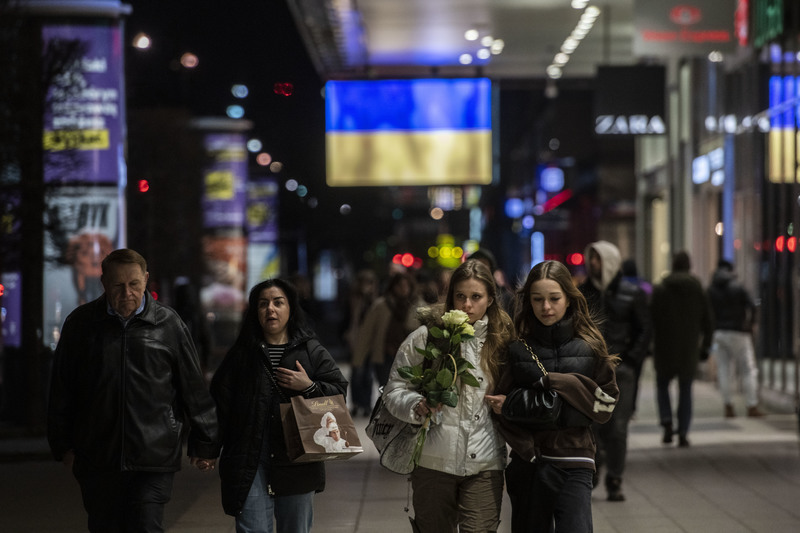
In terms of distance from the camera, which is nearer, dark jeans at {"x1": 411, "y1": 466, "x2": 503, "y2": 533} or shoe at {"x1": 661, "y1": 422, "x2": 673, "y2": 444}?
dark jeans at {"x1": 411, "y1": 466, "x2": 503, "y2": 533}

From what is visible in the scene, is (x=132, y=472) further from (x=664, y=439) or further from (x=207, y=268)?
(x=207, y=268)

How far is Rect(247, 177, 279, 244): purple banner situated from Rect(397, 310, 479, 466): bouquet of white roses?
32074mm

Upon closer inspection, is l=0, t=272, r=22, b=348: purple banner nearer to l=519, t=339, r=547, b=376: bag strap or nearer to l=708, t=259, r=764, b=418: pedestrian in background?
l=708, t=259, r=764, b=418: pedestrian in background


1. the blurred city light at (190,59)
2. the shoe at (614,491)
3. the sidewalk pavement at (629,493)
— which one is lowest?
the sidewalk pavement at (629,493)

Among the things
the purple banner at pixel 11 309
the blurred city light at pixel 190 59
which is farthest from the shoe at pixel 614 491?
the blurred city light at pixel 190 59

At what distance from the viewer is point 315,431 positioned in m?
5.69

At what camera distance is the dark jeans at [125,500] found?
560 centimetres

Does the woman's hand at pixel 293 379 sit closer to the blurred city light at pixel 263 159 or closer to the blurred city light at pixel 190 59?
the blurred city light at pixel 190 59

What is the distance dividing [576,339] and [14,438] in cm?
1013

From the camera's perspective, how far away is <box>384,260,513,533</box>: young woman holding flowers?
5453mm

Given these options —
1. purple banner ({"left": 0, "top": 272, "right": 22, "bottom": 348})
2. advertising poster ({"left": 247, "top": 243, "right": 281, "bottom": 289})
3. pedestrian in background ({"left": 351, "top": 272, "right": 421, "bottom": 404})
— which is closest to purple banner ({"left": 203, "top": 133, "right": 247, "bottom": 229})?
advertising poster ({"left": 247, "top": 243, "right": 281, "bottom": 289})

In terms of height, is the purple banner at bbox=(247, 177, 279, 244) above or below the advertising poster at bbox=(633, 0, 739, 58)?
below

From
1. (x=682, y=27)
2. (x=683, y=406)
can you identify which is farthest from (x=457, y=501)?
(x=682, y=27)

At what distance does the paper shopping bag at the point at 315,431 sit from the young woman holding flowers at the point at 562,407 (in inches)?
30.3
